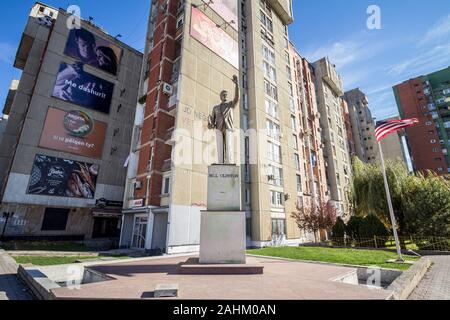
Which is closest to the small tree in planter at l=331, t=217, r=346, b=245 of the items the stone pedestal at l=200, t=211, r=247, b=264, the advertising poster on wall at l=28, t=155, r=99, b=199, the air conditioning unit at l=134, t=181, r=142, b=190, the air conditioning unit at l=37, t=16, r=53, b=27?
the stone pedestal at l=200, t=211, r=247, b=264

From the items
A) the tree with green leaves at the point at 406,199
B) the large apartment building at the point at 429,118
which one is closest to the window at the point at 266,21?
the tree with green leaves at the point at 406,199

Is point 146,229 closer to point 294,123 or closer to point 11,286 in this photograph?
point 11,286

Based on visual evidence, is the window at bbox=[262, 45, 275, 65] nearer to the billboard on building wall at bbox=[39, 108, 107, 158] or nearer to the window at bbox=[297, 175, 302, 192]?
the window at bbox=[297, 175, 302, 192]

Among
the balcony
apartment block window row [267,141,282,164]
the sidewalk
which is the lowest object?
the sidewalk

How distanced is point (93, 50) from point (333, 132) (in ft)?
149

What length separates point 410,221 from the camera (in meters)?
19.0

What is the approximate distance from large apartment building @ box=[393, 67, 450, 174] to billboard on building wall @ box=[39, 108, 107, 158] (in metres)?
73.4

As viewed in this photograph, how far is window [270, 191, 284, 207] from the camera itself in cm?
2662

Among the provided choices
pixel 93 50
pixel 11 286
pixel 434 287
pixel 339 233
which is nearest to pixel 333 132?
pixel 339 233

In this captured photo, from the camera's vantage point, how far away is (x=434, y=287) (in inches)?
292

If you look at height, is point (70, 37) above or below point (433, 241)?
above
